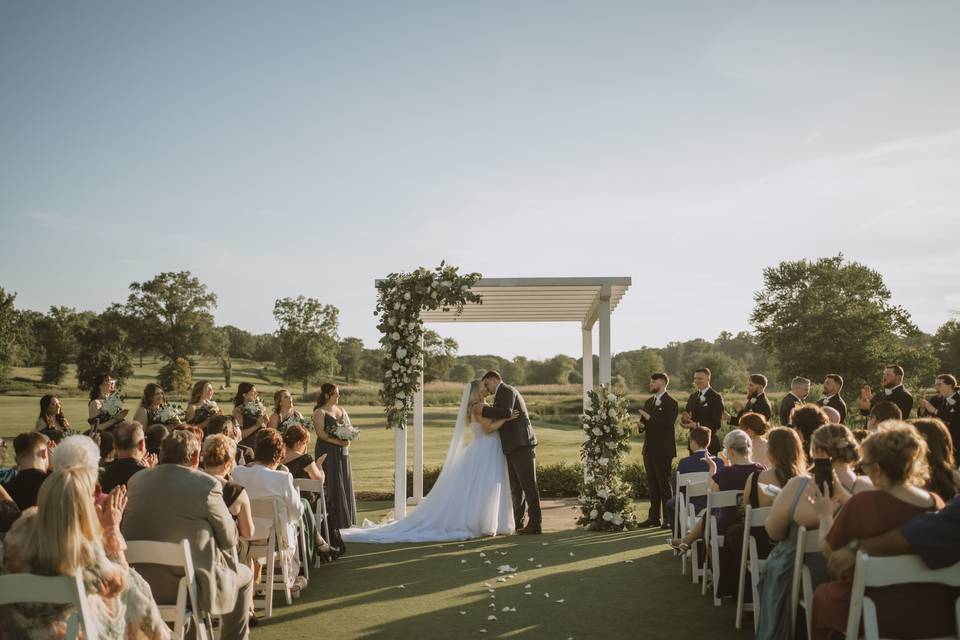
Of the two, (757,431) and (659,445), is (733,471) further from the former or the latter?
(659,445)

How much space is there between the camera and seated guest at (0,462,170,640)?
10.3 feet

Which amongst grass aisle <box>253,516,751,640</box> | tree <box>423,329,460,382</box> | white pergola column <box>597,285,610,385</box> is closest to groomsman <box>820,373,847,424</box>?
white pergola column <box>597,285,610,385</box>

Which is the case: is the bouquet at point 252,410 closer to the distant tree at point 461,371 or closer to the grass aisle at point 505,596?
the grass aisle at point 505,596

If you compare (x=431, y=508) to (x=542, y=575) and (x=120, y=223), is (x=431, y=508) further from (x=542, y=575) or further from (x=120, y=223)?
(x=120, y=223)

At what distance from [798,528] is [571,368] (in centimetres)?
4409

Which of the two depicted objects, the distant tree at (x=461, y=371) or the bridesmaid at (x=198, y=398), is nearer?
the bridesmaid at (x=198, y=398)

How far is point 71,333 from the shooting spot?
169 feet

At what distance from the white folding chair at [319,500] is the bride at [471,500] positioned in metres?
1.47

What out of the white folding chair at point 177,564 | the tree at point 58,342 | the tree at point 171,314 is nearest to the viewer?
the white folding chair at point 177,564

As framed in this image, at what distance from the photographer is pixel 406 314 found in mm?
10273

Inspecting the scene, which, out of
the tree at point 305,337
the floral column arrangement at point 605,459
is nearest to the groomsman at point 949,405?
the floral column arrangement at point 605,459

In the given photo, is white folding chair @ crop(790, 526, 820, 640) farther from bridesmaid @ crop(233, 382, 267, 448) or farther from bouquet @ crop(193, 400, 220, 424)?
bridesmaid @ crop(233, 382, 267, 448)

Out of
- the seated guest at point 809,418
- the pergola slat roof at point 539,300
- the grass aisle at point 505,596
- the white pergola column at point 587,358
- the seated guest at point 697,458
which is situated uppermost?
the pergola slat roof at point 539,300

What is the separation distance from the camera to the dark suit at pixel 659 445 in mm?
9672
